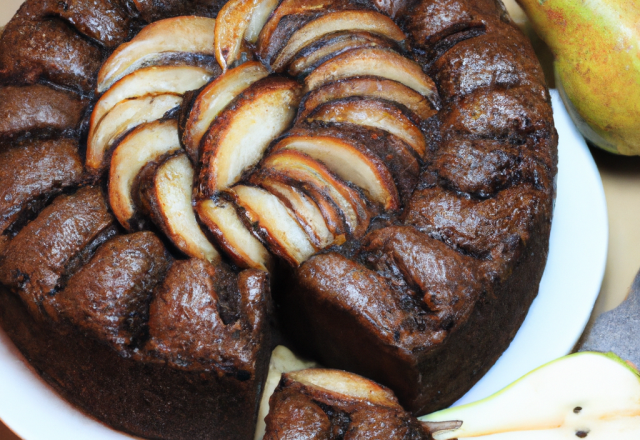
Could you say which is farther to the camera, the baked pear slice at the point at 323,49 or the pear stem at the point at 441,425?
the baked pear slice at the point at 323,49

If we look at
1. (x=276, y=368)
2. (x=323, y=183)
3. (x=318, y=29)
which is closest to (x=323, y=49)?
(x=318, y=29)

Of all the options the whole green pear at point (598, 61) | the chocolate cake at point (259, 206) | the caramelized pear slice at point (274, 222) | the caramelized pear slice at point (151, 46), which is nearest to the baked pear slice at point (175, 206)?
the chocolate cake at point (259, 206)

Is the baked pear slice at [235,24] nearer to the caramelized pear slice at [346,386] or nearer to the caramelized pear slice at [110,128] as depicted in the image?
the caramelized pear slice at [110,128]

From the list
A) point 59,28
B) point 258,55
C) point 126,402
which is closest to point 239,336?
point 126,402

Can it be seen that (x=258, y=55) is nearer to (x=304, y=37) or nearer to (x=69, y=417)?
(x=304, y=37)

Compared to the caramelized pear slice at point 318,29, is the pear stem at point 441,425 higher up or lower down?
lower down
